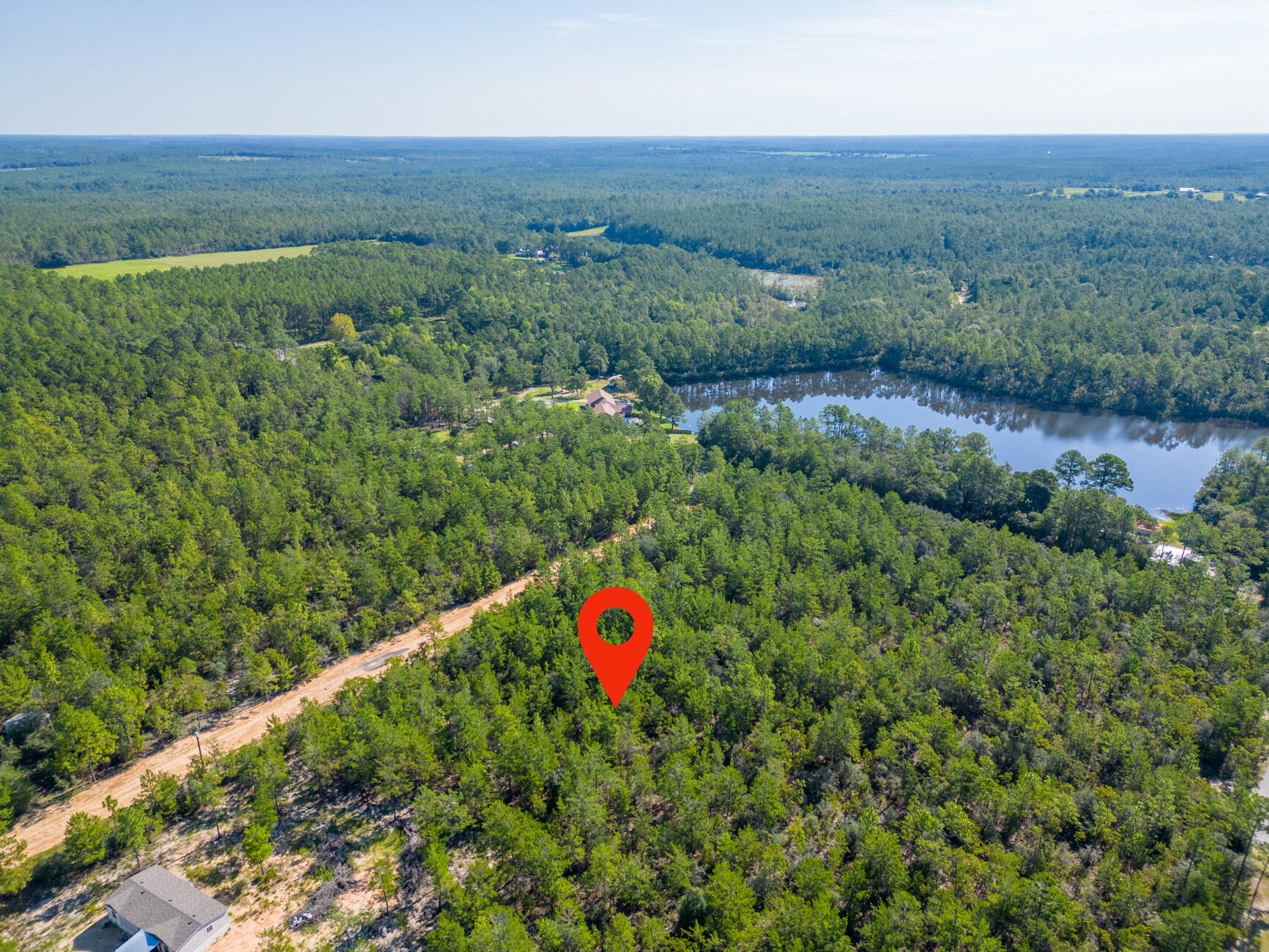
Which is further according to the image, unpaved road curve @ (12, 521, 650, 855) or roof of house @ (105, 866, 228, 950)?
unpaved road curve @ (12, 521, 650, 855)

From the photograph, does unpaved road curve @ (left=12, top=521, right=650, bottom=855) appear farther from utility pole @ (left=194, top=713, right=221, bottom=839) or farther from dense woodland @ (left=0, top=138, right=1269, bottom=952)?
dense woodland @ (left=0, top=138, right=1269, bottom=952)

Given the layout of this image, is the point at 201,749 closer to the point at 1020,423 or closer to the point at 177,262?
the point at 1020,423

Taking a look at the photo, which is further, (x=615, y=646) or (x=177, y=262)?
(x=177, y=262)

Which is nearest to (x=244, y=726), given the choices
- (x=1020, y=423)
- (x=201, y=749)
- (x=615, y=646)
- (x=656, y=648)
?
(x=201, y=749)

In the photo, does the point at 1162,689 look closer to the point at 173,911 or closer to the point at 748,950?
the point at 748,950

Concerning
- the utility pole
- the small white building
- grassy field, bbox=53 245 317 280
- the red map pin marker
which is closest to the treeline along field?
the red map pin marker

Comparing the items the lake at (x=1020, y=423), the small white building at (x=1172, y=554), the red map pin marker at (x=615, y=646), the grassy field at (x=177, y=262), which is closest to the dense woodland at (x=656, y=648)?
the red map pin marker at (x=615, y=646)
